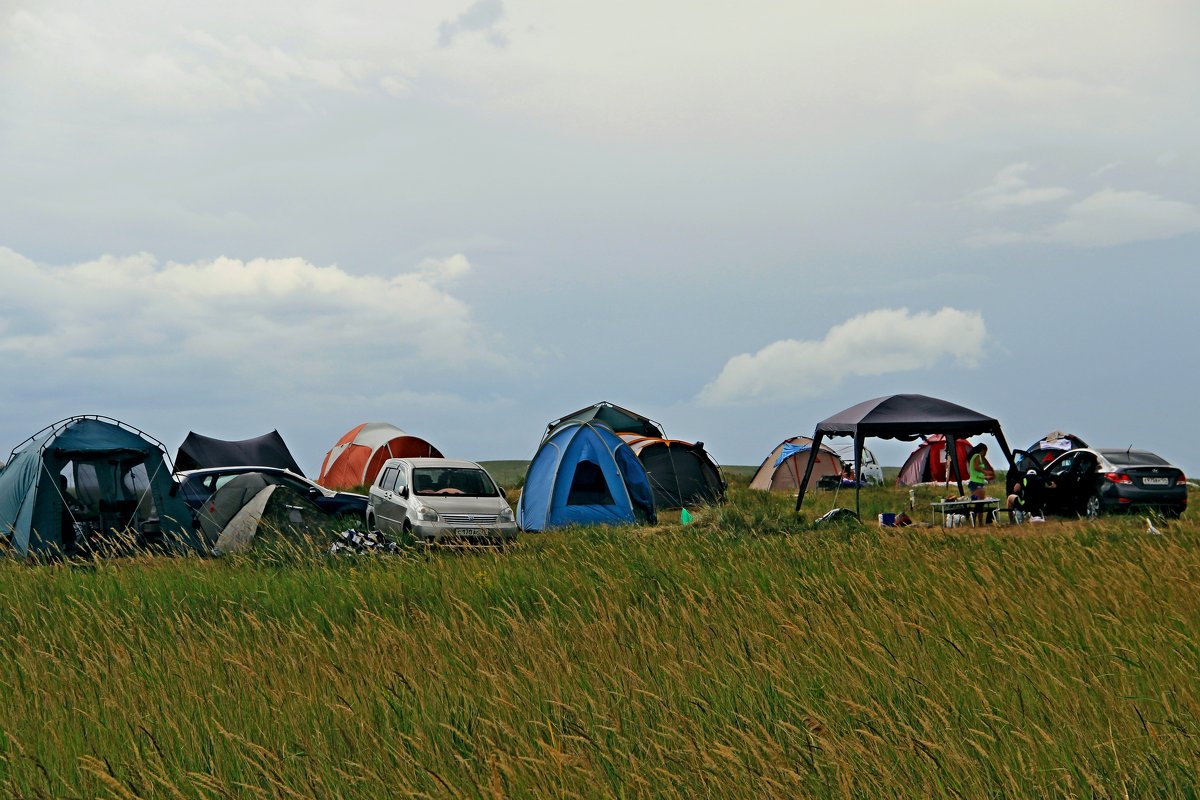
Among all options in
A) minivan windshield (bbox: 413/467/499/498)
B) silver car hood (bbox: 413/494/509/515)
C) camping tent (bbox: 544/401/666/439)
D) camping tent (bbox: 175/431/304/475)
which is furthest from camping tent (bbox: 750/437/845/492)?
silver car hood (bbox: 413/494/509/515)

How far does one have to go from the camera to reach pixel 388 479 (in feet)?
59.4

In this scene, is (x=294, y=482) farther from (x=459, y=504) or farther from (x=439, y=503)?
(x=459, y=504)

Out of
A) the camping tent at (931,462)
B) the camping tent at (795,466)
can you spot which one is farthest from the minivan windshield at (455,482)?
the camping tent at (931,462)

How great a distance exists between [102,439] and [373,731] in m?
12.7

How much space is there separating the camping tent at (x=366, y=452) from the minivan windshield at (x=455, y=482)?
14013 millimetres

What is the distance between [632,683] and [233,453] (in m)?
26.9

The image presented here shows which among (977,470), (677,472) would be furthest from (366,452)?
(977,470)

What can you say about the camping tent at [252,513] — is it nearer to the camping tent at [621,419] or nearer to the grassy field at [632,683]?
the grassy field at [632,683]

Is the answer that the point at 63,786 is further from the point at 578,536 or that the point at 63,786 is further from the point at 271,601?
the point at 578,536

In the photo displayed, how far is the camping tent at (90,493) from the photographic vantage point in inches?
605

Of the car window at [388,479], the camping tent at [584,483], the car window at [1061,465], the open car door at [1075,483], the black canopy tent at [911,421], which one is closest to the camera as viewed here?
the car window at [388,479]

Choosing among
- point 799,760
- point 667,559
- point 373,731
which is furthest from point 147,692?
point 667,559

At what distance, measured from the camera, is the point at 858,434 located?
21.2m

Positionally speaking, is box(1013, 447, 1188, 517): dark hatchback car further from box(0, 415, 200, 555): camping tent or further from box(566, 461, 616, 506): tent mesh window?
box(0, 415, 200, 555): camping tent
